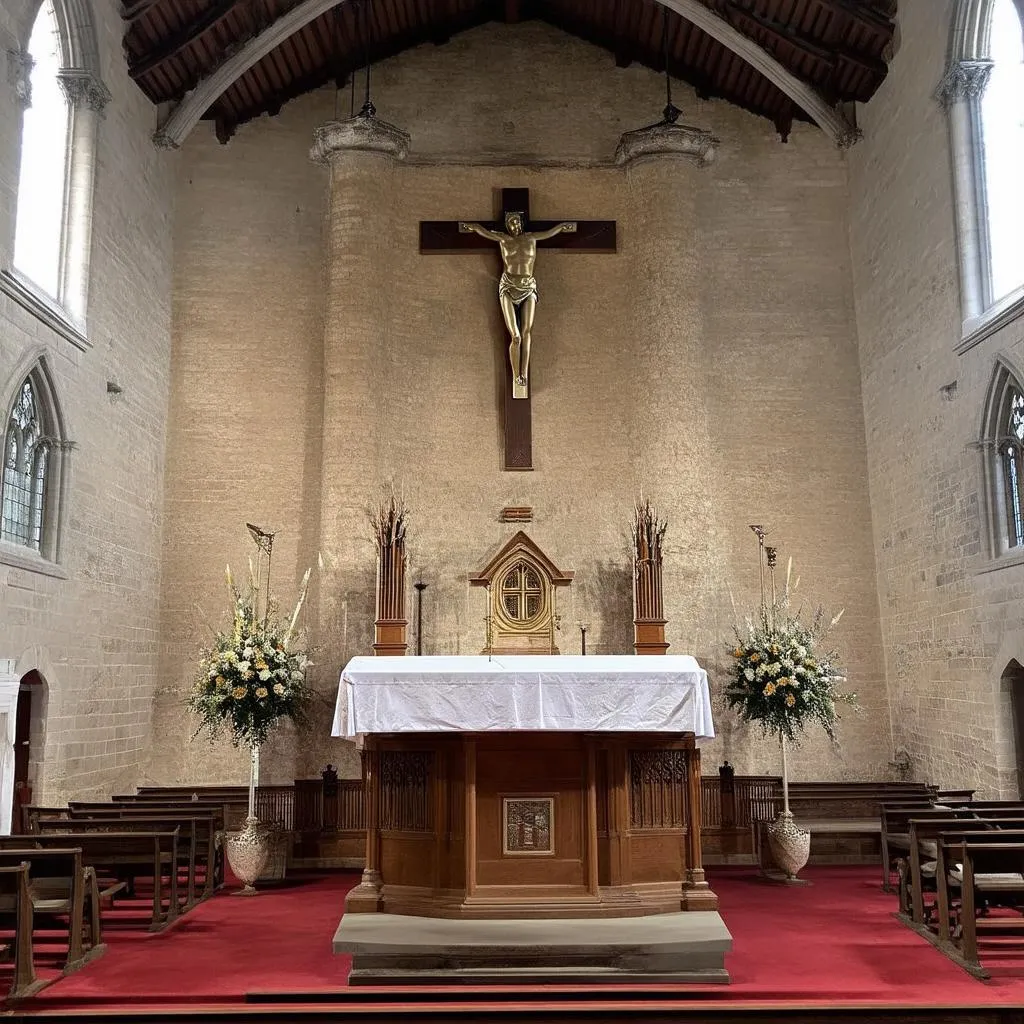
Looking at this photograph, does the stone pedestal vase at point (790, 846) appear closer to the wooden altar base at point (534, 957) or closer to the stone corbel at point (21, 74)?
the wooden altar base at point (534, 957)

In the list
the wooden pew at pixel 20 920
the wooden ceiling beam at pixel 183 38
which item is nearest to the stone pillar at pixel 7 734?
the wooden pew at pixel 20 920

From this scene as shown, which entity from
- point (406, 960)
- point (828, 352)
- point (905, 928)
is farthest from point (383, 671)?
point (828, 352)

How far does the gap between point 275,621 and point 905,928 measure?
7.84 metres

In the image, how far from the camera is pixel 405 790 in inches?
279

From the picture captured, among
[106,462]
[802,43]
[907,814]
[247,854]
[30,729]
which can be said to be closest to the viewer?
[907,814]

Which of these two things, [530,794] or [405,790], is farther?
[405,790]

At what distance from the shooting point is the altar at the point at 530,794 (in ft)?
22.0

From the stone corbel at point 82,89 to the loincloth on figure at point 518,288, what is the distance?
493 centimetres

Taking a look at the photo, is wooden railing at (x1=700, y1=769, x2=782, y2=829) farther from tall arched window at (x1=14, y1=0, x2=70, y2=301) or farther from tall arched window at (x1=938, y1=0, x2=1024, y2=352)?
tall arched window at (x1=14, y1=0, x2=70, y2=301)

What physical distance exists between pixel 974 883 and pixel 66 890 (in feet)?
18.3

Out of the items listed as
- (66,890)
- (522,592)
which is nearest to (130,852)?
(66,890)

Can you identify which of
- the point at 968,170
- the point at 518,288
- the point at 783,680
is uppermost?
the point at 968,170

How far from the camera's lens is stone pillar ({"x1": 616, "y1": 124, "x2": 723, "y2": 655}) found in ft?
42.3

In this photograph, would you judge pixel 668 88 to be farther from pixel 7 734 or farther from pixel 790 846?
pixel 7 734
